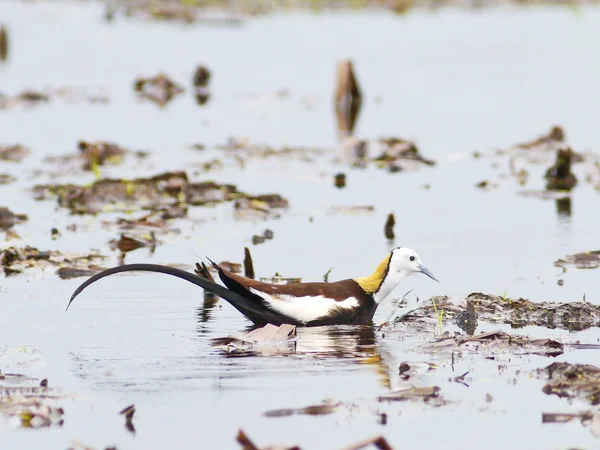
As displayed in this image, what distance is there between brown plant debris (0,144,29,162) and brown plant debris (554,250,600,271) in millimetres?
11928

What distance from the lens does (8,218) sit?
57.4ft

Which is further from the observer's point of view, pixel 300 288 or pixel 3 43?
pixel 3 43

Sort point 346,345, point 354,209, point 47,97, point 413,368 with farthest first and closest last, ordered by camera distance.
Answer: point 47,97, point 354,209, point 346,345, point 413,368

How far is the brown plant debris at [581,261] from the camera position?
14.8 meters

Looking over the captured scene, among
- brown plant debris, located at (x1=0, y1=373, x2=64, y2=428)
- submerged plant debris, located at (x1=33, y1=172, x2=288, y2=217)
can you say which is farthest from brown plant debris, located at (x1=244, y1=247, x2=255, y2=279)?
submerged plant debris, located at (x1=33, y1=172, x2=288, y2=217)

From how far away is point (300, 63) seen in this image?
39.2 m

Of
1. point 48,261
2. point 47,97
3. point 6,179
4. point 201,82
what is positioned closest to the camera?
point 48,261

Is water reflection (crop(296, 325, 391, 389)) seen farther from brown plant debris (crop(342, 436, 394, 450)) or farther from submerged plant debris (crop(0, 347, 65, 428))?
brown plant debris (crop(342, 436, 394, 450))

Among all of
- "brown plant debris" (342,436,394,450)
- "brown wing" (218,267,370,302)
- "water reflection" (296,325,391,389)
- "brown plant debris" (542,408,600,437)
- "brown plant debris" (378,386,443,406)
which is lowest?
"brown plant debris" (542,408,600,437)

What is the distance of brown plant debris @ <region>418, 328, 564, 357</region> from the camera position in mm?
10781

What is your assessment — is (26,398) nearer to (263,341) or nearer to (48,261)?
(263,341)

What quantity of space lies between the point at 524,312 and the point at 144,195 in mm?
8493

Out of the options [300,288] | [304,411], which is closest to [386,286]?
[300,288]

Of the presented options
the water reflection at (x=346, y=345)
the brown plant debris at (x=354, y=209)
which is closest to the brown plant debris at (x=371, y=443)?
the water reflection at (x=346, y=345)
